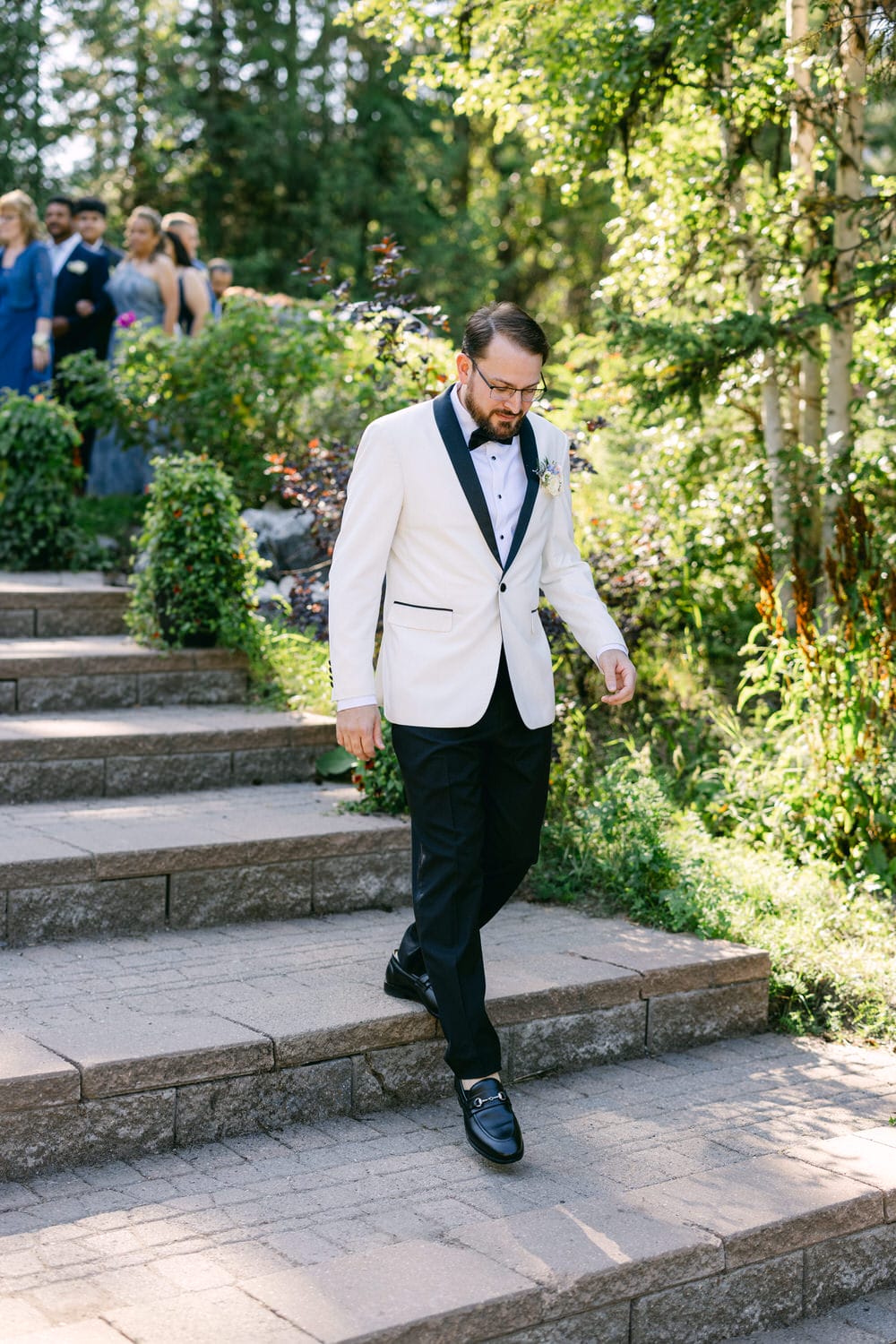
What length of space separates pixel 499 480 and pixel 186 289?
22.5ft

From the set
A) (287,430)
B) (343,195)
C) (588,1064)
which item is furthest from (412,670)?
(343,195)

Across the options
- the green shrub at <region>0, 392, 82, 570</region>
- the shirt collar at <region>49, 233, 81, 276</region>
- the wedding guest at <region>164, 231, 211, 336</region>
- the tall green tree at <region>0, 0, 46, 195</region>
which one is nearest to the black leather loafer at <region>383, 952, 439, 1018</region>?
the green shrub at <region>0, 392, 82, 570</region>

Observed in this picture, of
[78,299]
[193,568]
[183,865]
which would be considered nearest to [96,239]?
[78,299]

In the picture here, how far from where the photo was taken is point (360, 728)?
11.0ft

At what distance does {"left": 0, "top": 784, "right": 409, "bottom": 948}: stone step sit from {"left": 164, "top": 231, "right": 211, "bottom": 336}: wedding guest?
17.2 ft

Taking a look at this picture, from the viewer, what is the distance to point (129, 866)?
4465 mm

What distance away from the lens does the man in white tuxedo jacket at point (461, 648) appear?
3.38 metres

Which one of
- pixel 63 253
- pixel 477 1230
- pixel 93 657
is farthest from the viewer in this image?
pixel 63 253

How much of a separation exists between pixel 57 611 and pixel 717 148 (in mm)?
4463

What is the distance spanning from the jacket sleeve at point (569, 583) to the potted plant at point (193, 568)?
3.15m

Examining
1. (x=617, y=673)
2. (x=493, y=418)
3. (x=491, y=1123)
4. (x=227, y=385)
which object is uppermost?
(x=227, y=385)

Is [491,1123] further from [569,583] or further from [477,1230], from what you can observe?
[569,583]

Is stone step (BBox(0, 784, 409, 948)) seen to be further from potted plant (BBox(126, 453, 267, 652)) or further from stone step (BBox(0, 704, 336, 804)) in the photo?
potted plant (BBox(126, 453, 267, 652))

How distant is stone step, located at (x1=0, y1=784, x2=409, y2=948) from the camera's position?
4355 millimetres
